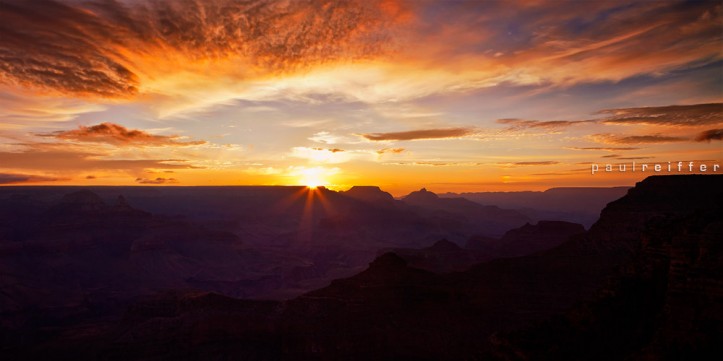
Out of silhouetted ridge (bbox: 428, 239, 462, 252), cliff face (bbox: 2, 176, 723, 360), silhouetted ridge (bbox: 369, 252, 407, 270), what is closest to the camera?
cliff face (bbox: 2, 176, 723, 360)

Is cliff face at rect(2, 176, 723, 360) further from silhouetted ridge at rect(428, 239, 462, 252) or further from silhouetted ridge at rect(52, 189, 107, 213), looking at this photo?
silhouetted ridge at rect(52, 189, 107, 213)

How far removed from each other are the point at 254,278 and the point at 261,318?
246 ft

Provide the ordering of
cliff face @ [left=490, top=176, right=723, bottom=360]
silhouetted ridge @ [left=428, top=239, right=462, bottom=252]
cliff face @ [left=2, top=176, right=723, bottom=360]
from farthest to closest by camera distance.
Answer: silhouetted ridge @ [left=428, top=239, right=462, bottom=252] < cliff face @ [left=2, top=176, right=723, bottom=360] < cliff face @ [left=490, top=176, right=723, bottom=360]

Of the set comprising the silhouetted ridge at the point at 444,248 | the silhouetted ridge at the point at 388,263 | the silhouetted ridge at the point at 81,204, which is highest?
the silhouetted ridge at the point at 81,204

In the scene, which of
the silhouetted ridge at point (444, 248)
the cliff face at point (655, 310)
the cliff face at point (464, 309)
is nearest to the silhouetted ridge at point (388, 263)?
the cliff face at point (464, 309)

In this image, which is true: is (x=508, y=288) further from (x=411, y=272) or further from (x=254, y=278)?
(x=254, y=278)

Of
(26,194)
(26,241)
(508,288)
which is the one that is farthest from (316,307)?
(26,194)

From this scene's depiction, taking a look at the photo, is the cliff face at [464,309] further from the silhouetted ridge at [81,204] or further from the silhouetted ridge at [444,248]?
the silhouetted ridge at [81,204]

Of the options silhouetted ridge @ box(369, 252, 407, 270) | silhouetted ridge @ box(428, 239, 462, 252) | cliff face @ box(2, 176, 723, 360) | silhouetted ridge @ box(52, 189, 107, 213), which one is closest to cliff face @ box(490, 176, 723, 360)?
cliff face @ box(2, 176, 723, 360)

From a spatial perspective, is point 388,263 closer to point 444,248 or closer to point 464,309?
point 464,309

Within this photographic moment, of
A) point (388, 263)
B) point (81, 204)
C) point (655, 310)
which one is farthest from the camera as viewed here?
point (81, 204)

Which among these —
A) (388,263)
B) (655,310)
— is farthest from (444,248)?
(655,310)

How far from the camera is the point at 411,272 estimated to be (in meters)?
52.0

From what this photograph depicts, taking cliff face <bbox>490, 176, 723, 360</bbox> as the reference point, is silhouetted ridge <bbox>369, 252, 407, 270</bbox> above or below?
below
